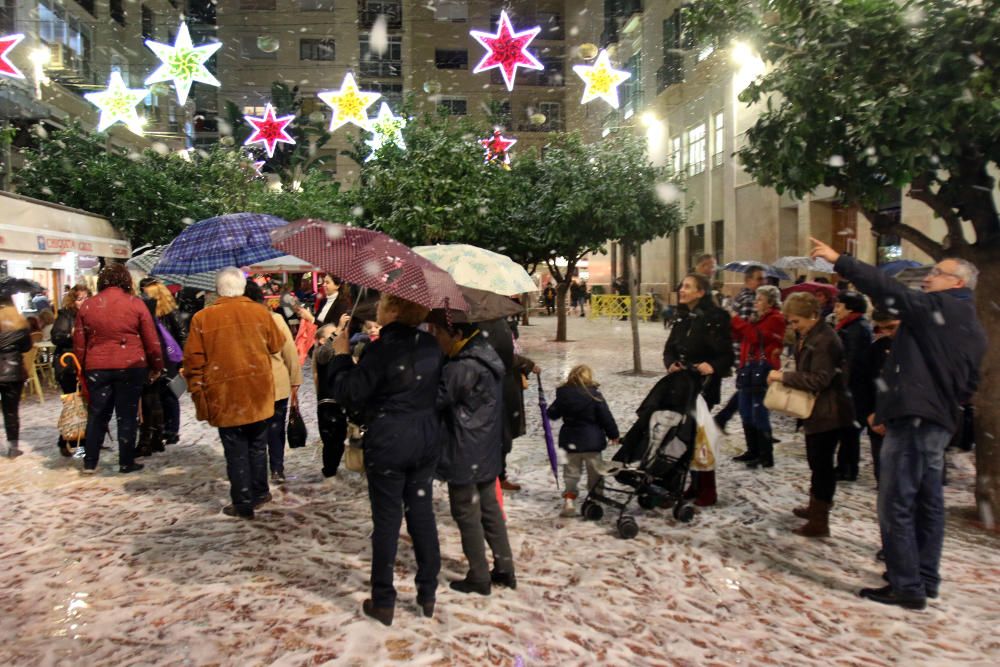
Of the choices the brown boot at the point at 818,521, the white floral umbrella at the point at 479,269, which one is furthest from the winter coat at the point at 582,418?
the brown boot at the point at 818,521

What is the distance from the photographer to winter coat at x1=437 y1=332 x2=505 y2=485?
3885 mm

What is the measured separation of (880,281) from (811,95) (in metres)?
2.10

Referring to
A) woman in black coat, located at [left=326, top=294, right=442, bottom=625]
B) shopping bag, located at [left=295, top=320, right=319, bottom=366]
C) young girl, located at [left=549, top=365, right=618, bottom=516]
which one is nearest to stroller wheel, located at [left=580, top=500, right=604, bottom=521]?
young girl, located at [left=549, top=365, right=618, bottom=516]

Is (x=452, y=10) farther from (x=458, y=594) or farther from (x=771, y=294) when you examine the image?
(x=458, y=594)

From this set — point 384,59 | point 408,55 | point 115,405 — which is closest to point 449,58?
point 408,55

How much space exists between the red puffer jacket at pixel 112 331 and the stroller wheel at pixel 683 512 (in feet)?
15.1

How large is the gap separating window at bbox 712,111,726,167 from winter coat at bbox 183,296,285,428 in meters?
23.1

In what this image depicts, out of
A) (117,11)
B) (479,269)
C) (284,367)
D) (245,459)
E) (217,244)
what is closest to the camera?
(479,269)

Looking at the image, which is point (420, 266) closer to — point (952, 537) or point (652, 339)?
point (952, 537)

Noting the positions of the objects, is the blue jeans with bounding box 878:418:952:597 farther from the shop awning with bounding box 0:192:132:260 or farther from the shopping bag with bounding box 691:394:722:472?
the shop awning with bounding box 0:192:132:260

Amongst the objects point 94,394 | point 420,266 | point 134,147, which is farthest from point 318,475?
point 134,147

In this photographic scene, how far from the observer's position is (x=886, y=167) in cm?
538

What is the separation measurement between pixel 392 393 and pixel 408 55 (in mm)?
51766

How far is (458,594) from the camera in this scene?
13.9 ft
